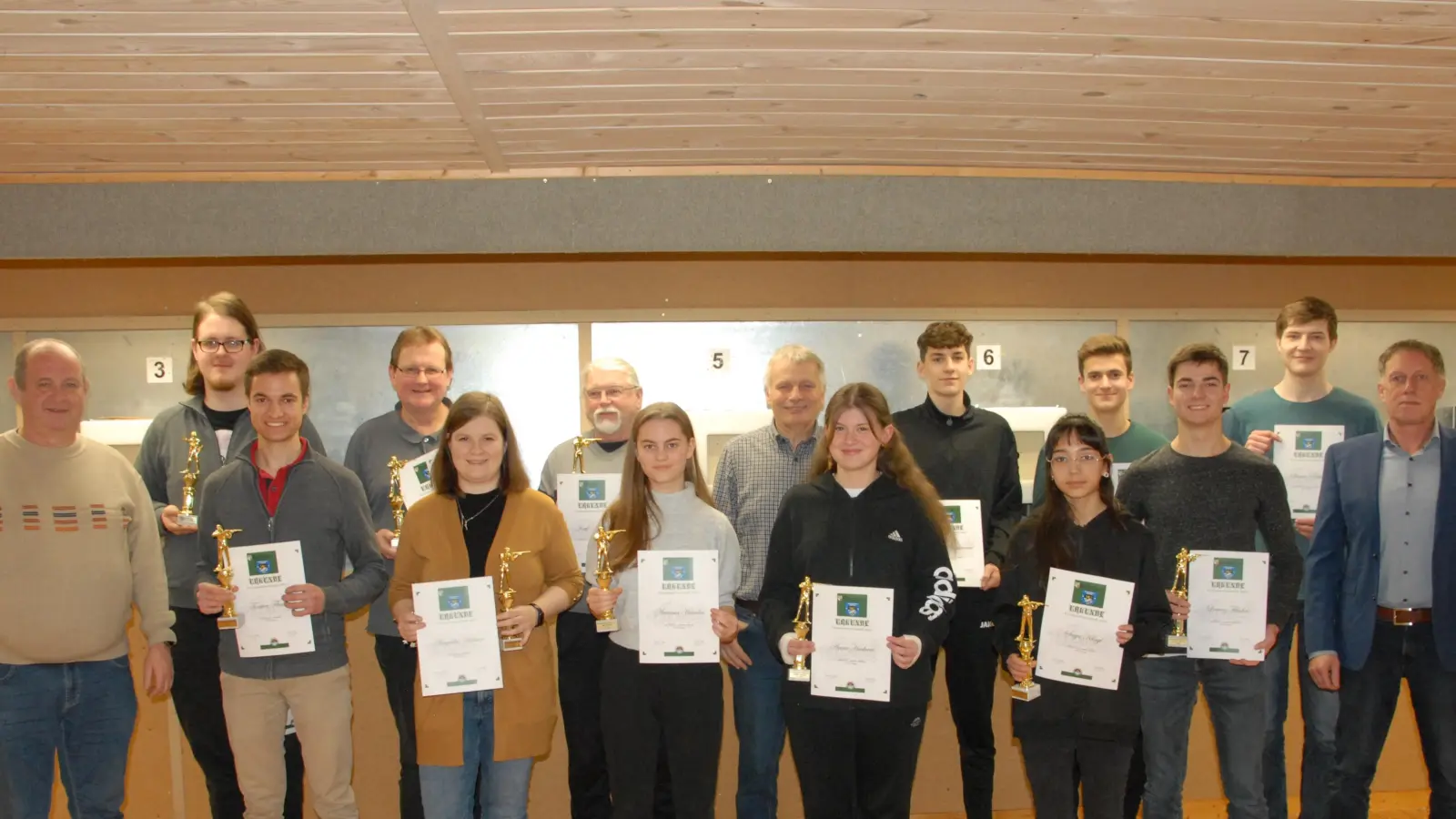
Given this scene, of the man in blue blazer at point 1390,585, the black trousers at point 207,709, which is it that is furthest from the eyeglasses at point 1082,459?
the black trousers at point 207,709

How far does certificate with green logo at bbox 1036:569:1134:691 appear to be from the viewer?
3266 mm

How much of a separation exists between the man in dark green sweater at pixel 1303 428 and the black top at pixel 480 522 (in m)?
2.73

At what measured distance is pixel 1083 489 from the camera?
335 cm

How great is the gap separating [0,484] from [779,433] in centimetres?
258

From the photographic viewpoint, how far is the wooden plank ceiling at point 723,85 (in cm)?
275

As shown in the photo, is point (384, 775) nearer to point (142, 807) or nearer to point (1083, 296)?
point (142, 807)

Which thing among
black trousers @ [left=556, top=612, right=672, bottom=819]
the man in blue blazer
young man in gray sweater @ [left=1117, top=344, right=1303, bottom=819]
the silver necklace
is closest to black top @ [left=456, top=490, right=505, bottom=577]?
the silver necklace

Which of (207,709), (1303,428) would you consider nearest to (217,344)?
(207,709)

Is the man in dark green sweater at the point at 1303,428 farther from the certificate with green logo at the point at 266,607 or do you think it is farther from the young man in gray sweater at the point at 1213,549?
the certificate with green logo at the point at 266,607

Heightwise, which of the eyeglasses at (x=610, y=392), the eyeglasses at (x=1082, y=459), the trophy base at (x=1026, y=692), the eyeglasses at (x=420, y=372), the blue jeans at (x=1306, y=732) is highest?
the eyeglasses at (x=420, y=372)

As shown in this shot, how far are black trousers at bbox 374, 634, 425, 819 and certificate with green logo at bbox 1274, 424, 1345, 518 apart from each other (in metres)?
3.27

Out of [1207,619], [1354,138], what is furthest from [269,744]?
[1354,138]

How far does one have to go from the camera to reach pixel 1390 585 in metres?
3.70

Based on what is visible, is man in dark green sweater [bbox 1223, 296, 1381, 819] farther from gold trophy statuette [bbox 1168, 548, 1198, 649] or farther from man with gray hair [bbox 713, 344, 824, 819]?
man with gray hair [bbox 713, 344, 824, 819]
